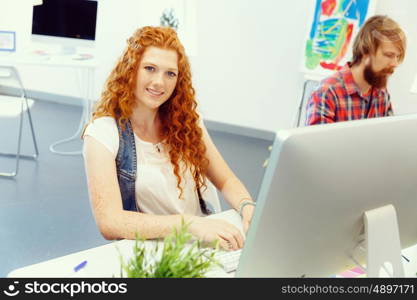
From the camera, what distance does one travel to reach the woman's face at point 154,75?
1.61 m

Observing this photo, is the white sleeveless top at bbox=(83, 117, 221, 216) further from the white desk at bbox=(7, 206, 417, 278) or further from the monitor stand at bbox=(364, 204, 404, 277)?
the monitor stand at bbox=(364, 204, 404, 277)

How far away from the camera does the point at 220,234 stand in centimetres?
135

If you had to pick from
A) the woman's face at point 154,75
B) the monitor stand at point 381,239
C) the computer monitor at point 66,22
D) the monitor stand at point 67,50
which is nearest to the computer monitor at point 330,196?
the monitor stand at point 381,239

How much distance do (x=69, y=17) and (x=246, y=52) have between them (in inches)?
65.7

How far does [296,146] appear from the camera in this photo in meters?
0.82

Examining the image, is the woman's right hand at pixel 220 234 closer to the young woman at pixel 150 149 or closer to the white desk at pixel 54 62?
the young woman at pixel 150 149

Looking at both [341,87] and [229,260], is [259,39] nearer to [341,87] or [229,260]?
[341,87]

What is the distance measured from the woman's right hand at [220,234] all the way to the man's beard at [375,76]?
1.19 m

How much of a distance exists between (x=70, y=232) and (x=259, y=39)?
8.81ft

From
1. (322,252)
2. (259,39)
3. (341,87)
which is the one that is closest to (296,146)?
(322,252)

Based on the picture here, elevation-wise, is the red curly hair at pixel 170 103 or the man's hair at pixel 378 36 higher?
the man's hair at pixel 378 36

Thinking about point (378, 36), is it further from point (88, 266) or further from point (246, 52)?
point (246, 52)

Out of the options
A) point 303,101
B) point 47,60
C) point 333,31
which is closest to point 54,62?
point 47,60

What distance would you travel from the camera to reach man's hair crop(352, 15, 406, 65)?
7.04 ft
